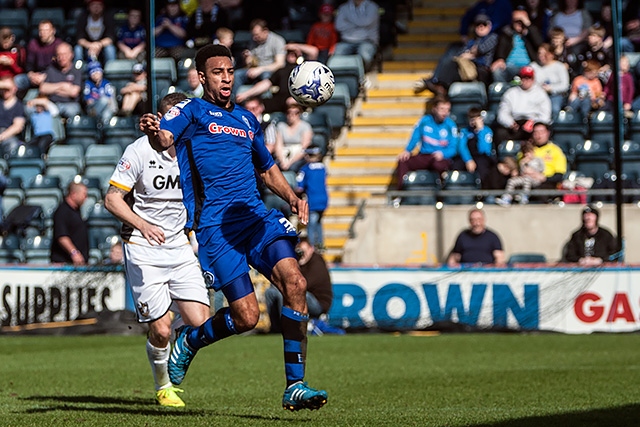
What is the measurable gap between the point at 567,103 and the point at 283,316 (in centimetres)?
1345

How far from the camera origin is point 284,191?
29.7 ft

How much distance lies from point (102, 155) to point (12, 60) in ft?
12.6

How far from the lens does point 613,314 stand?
17.5 metres

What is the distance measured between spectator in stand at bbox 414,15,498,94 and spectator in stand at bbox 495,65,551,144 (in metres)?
1.54

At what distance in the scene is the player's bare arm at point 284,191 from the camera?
8.83m

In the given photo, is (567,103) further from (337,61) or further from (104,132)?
(104,132)

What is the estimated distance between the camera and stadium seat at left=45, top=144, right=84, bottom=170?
2256cm

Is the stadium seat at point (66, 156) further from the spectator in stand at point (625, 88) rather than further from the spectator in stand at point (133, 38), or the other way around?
the spectator in stand at point (625, 88)

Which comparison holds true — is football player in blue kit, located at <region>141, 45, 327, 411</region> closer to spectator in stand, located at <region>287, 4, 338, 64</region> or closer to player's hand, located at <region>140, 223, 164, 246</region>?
player's hand, located at <region>140, 223, 164, 246</region>

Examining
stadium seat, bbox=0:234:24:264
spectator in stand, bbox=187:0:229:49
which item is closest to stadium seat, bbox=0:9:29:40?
spectator in stand, bbox=187:0:229:49

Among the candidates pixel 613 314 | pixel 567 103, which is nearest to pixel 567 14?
pixel 567 103

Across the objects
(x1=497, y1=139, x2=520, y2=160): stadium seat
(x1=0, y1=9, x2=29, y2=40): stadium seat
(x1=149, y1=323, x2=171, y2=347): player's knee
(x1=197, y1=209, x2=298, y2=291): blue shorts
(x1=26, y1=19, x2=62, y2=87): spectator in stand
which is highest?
(x1=0, y1=9, x2=29, y2=40): stadium seat

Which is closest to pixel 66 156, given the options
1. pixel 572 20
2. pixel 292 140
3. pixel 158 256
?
pixel 292 140

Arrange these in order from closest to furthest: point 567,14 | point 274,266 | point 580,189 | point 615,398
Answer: point 274,266 < point 615,398 < point 580,189 < point 567,14
